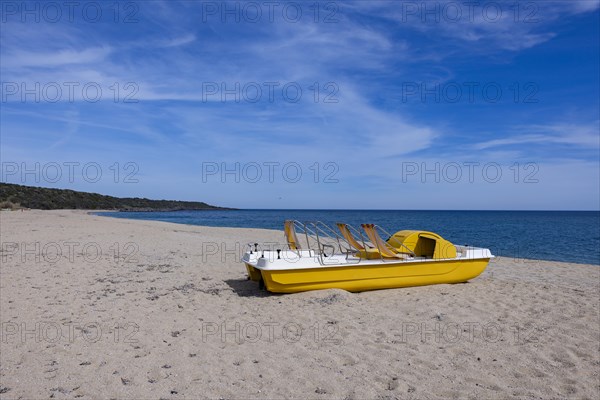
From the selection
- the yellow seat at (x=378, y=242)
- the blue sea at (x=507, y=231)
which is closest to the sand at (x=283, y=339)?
the yellow seat at (x=378, y=242)

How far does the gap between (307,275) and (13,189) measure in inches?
2564

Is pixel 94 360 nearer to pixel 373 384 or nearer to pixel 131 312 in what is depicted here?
pixel 131 312

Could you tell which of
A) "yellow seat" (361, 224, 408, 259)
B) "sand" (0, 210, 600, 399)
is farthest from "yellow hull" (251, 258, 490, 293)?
"yellow seat" (361, 224, 408, 259)

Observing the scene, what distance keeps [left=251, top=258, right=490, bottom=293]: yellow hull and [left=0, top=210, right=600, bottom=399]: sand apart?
254 millimetres

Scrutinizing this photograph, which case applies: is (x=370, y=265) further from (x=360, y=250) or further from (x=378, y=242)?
(x=360, y=250)

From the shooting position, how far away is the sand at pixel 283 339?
449 centimetres

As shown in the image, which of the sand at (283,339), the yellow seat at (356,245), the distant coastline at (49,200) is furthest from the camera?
the distant coastline at (49,200)

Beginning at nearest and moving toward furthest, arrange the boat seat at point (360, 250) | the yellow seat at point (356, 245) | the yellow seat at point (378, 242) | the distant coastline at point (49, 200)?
1. the yellow seat at point (378, 242)
2. the boat seat at point (360, 250)
3. the yellow seat at point (356, 245)
4. the distant coastline at point (49, 200)

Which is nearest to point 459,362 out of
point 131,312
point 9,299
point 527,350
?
point 527,350

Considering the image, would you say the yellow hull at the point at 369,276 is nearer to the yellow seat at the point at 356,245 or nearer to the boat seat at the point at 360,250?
the boat seat at the point at 360,250

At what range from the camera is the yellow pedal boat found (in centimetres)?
847

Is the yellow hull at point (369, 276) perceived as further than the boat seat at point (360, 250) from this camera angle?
No

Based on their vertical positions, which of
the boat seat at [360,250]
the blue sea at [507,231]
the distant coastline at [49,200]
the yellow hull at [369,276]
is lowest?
the blue sea at [507,231]

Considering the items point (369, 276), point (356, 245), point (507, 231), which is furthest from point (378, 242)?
point (507, 231)
